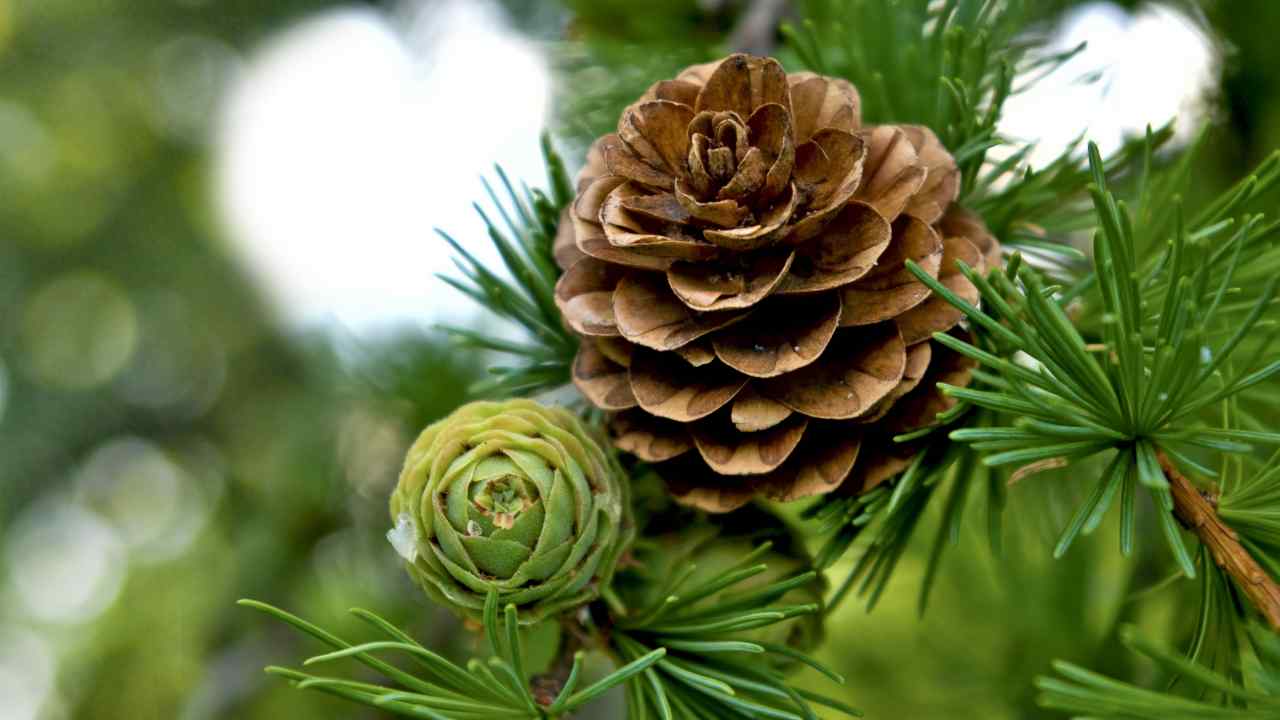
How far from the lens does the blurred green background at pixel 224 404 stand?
2.22 feet

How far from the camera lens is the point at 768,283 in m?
0.35

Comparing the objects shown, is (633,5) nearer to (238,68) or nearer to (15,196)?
(238,68)

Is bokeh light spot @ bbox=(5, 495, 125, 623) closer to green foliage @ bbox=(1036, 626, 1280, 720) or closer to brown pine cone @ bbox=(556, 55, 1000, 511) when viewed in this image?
brown pine cone @ bbox=(556, 55, 1000, 511)

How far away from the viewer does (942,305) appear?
35 centimetres

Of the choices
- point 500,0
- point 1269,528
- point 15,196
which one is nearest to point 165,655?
point 500,0

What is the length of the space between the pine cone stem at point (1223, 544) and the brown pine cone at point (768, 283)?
0.26 ft

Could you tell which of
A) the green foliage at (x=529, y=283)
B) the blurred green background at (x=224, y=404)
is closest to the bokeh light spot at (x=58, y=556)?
the blurred green background at (x=224, y=404)

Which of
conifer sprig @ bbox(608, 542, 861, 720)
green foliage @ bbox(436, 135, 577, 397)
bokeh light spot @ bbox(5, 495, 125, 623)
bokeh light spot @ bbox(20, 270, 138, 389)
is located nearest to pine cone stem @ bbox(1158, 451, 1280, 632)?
conifer sprig @ bbox(608, 542, 861, 720)

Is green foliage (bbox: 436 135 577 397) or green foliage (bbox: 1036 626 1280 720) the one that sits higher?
green foliage (bbox: 436 135 577 397)

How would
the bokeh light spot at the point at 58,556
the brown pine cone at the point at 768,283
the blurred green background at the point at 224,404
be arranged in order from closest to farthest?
1. the brown pine cone at the point at 768,283
2. the blurred green background at the point at 224,404
3. the bokeh light spot at the point at 58,556

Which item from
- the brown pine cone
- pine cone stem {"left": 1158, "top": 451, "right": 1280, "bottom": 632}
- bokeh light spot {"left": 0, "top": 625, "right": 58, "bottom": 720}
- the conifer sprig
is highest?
the brown pine cone

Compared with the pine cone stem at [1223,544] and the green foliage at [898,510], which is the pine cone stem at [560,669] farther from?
the pine cone stem at [1223,544]

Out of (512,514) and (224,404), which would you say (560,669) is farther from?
(224,404)

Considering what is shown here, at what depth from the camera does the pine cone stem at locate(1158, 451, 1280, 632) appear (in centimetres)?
29
